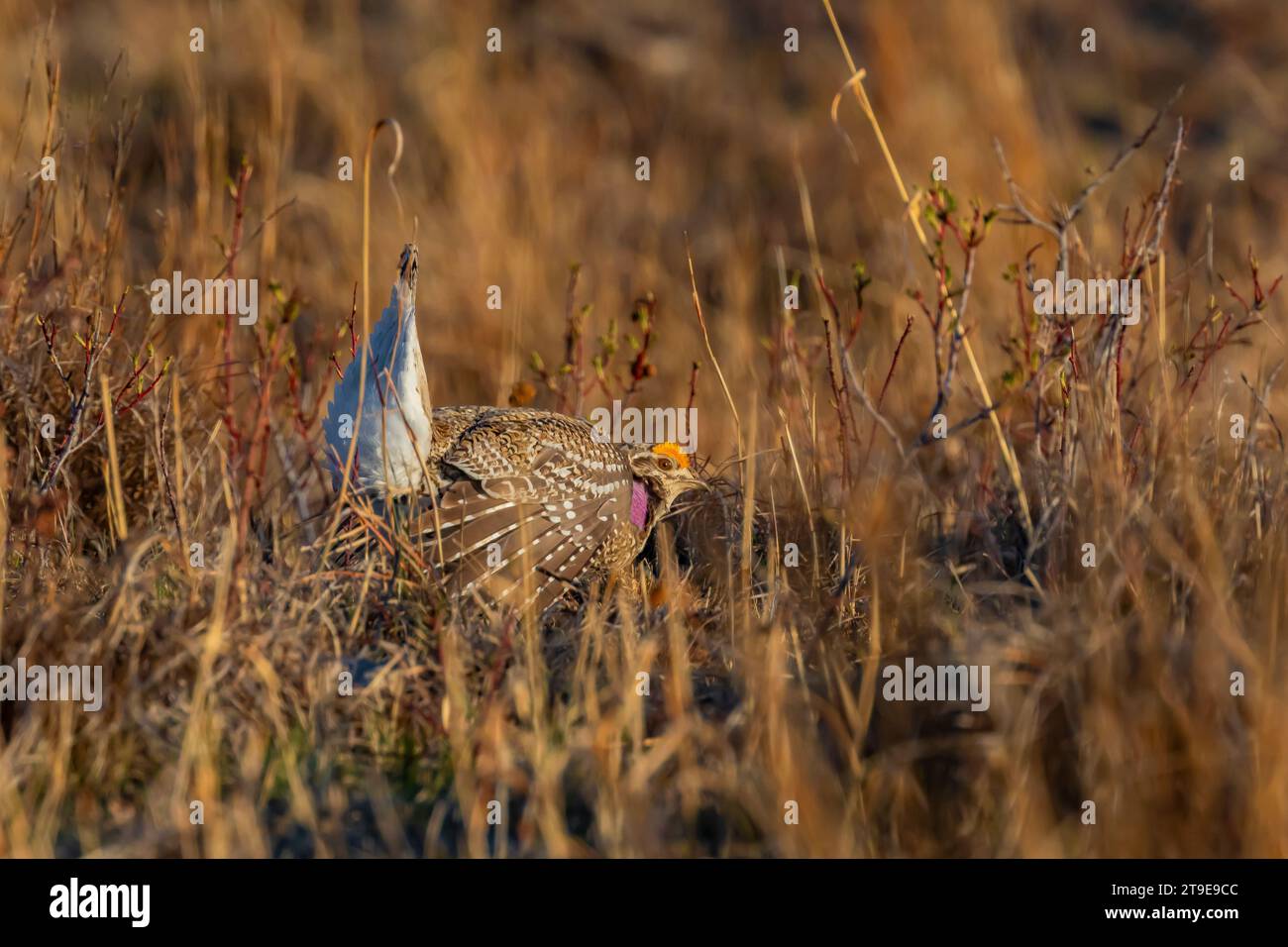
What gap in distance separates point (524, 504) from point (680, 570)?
2.07ft

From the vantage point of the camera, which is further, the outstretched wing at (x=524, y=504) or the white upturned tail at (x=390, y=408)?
the outstretched wing at (x=524, y=504)

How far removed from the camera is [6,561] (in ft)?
14.0

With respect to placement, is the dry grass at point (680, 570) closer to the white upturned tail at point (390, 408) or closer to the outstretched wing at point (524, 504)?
the white upturned tail at point (390, 408)

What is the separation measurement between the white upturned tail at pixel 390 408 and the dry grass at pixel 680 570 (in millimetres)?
209

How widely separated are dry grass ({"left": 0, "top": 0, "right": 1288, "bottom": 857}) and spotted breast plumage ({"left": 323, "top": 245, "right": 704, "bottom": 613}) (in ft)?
0.64

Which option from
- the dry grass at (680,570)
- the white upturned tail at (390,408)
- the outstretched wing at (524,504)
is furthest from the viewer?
the outstretched wing at (524,504)

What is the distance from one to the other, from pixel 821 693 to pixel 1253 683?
101 cm

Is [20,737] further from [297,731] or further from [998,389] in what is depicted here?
[998,389]

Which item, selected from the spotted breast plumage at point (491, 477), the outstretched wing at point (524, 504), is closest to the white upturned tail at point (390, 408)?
the spotted breast plumage at point (491, 477)

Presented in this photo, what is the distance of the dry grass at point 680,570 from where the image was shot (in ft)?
9.87

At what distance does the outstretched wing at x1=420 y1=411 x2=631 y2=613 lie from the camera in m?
4.48

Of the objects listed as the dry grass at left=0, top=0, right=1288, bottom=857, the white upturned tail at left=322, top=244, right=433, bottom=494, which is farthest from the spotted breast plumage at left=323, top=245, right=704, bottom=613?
the dry grass at left=0, top=0, right=1288, bottom=857

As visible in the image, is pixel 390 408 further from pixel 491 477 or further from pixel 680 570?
pixel 680 570

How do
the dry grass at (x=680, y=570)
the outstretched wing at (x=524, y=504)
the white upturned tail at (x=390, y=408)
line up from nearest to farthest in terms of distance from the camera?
the dry grass at (x=680, y=570), the white upturned tail at (x=390, y=408), the outstretched wing at (x=524, y=504)
